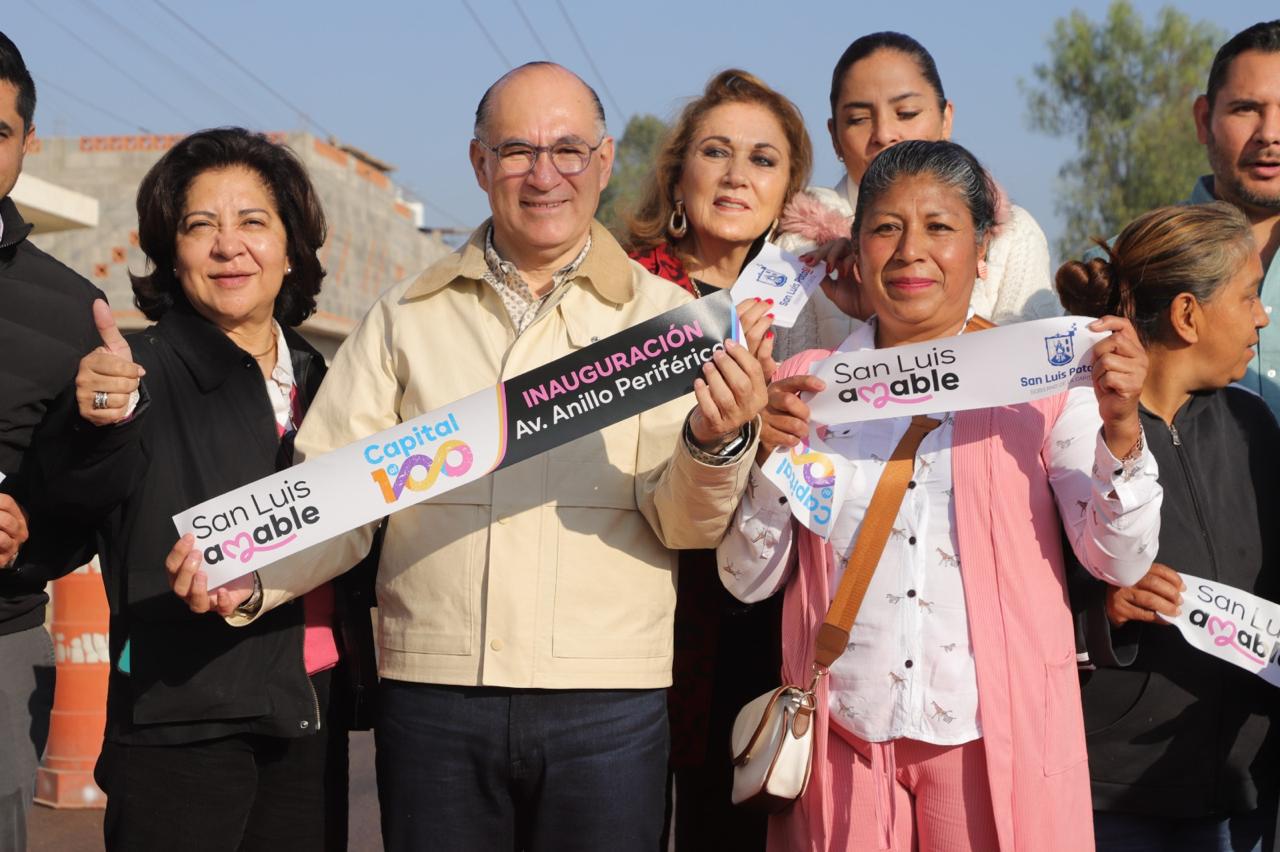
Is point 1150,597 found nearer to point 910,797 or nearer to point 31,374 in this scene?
point 910,797

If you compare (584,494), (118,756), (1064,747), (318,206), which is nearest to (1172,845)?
(1064,747)

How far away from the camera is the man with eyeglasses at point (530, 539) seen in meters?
3.39

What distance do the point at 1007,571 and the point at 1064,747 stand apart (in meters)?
0.44

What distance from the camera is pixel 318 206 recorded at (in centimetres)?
430

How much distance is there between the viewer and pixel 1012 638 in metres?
3.14

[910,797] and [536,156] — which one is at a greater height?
[536,156]

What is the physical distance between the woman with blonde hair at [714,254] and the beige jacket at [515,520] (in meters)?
0.60

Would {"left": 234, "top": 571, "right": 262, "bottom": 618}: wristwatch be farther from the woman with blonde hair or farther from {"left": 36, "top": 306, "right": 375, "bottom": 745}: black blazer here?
the woman with blonde hair

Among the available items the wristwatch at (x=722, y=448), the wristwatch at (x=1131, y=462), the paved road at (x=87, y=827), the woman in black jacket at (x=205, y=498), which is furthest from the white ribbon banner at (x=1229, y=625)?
the paved road at (x=87, y=827)

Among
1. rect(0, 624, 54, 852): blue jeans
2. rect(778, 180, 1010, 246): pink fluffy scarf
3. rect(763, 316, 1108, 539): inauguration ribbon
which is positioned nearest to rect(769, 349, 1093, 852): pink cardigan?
rect(763, 316, 1108, 539): inauguration ribbon

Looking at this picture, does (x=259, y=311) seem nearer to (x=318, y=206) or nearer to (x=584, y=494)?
(x=318, y=206)

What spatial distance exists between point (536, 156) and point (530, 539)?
1044 mm

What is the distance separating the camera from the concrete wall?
28594mm

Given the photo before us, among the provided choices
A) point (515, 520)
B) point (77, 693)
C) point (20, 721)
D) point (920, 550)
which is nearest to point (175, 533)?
point (20, 721)
